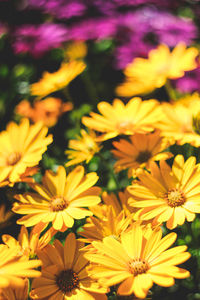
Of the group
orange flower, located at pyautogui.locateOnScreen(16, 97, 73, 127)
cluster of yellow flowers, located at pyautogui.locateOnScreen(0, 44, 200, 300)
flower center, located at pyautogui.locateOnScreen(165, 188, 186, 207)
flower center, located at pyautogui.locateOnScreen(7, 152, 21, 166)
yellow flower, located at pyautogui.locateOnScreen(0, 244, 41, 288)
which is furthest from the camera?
orange flower, located at pyautogui.locateOnScreen(16, 97, 73, 127)

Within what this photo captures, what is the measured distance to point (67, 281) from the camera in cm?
102

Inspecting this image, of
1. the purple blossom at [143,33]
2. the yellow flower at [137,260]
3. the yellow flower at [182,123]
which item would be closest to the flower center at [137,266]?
the yellow flower at [137,260]

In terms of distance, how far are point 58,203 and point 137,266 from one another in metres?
0.37

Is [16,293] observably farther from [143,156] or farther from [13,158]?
[143,156]

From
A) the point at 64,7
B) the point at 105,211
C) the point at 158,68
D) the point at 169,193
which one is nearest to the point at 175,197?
the point at 169,193

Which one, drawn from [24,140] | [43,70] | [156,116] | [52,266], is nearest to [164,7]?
[43,70]

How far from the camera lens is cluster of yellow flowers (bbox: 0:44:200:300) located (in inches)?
36.4

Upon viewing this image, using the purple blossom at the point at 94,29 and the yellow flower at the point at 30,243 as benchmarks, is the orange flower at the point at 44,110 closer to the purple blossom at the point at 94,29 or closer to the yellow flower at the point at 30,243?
the purple blossom at the point at 94,29

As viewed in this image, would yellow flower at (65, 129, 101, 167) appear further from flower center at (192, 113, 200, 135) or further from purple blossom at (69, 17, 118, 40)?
purple blossom at (69, 17, 118, 40)

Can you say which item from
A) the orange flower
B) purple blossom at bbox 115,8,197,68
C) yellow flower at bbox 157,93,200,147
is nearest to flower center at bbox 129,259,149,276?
yellow flower at bbox 157,93,200,147

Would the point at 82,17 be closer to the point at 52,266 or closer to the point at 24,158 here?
the point at 24,158

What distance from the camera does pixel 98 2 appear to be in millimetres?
2426

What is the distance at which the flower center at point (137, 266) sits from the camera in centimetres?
95

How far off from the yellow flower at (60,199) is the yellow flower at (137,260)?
0.49 ft
